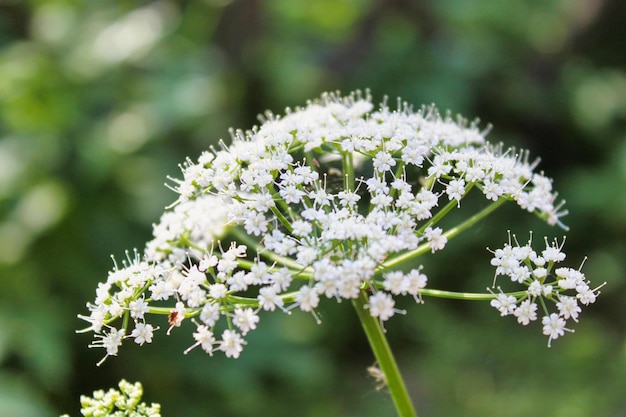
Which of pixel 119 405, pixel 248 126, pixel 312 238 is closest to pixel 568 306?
pixel 312 238

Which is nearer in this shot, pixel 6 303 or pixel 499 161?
pixel 499 161

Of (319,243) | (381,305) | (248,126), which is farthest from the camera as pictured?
(248,126)

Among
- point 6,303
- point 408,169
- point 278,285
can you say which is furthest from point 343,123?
point 6,303

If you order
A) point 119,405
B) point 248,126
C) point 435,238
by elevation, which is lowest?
point 119,405

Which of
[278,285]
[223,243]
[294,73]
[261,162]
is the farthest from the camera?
[294,73]

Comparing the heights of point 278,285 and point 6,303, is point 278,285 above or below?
below

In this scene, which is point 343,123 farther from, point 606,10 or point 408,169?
point 606,10

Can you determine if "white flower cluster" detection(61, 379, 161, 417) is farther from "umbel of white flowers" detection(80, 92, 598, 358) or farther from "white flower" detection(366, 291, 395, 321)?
"white flower" detection(366, 291, 395, 321)

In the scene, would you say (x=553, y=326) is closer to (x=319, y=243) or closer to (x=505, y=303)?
(x=505, y=303)
